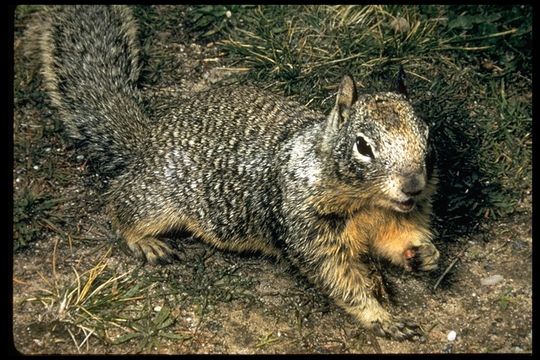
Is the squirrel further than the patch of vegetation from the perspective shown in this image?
No

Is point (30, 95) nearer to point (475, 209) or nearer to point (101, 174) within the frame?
point (101, 174)

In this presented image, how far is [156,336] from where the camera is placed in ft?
13.6

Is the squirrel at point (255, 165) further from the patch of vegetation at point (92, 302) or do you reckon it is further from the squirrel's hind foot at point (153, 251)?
the patch of vegetation at point (92, 302)

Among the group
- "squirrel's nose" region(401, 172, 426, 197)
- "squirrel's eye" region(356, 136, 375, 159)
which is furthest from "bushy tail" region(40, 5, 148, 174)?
"squirrel's nose" region(401, 172, 426, 197)

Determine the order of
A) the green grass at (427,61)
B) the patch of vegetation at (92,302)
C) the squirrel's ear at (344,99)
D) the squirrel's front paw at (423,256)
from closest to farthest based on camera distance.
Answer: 1. the squirrel's ear at (344,99)
2. the patch of vegetation at (92,302)
3. the squirrel's front paw at (423,256)
4. the green grass at (427,61)

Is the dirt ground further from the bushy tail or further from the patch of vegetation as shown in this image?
the bushy tail

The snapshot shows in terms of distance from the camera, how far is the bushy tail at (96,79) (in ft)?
16.1

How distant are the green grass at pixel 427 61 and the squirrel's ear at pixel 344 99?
128cm

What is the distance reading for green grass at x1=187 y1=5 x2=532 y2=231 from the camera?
16.9ft

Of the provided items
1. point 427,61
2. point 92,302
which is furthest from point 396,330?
point 427,61

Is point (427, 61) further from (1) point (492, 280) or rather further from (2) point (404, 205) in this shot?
(2) point (404, 205)

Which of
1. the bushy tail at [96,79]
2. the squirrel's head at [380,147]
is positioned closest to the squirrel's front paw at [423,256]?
the squirrel's head at [380,147]
